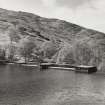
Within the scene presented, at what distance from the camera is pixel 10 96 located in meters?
72.6

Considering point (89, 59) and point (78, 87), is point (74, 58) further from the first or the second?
point (78, 87)

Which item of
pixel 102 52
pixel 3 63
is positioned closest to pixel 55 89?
pixel 102 52

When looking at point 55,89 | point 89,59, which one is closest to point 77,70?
point 89,59

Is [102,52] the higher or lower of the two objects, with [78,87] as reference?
higher

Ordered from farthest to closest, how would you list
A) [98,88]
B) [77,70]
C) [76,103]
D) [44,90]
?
[77,70]
[98,88]
[44,90]
[76,103]

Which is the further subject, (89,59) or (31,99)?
(89,59)

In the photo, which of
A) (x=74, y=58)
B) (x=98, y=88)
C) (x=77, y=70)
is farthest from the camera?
(x=74, y=58)

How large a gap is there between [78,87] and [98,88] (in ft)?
26.7

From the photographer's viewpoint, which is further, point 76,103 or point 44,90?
point 44,90

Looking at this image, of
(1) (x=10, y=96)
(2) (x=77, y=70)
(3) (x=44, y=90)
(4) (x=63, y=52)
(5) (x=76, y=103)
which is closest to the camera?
(5) (x=76, y=103)

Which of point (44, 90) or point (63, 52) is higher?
point (63, 52)

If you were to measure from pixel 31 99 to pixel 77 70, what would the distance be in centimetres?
8191

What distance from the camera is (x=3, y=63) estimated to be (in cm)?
19850

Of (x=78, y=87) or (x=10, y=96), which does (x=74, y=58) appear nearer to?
(x=78, y=87)
